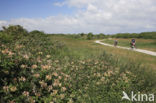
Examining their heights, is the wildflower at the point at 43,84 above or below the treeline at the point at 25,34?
below

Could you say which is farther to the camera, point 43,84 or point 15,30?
point 15,30

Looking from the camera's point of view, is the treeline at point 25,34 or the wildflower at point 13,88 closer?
the wildflower at point 13,88

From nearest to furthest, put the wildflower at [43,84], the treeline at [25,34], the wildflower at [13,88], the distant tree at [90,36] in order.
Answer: the wildflower at [13,88], the wildflower at [43,84], the treeline at [25,34], the distant tree at [90,36]

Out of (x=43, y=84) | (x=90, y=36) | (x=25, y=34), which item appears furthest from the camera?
(x=90, y=36)

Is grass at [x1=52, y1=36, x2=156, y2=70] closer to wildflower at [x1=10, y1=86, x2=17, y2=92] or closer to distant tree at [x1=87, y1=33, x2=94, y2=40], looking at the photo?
wildflower at [x1=10, y1=86, x2=17, y2=92]

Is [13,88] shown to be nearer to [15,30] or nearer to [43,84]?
[43,84]

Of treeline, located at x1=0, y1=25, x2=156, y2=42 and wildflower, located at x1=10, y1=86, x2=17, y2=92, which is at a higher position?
treeline, located at x1=0, y1=25, x2=156, y2=42

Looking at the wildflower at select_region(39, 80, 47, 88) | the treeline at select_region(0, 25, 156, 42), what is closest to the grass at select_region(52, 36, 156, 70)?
the treeline at select_region(0, 25, 156, 42)

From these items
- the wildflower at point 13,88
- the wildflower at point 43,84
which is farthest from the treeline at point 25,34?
the wildflower at point 13,88

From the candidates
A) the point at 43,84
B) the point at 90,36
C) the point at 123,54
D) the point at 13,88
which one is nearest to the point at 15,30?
the point at 123,54

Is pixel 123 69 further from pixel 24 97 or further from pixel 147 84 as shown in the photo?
pixel 24 97

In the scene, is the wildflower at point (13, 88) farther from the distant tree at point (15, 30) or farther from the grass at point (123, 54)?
the distant tree at point (15, 30)

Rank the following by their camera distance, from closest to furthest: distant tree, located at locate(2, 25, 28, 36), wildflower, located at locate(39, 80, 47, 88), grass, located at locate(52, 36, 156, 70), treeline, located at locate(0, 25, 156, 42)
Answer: wildflower, located at locate(39, 80, 47, 88)
grass, located at locate(52, 36, 156, 70)
treeline, located at locate(0, 25, 156, 42)
distant tree, located at locate(2, 25, 28, 36)

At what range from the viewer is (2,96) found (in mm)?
3018
